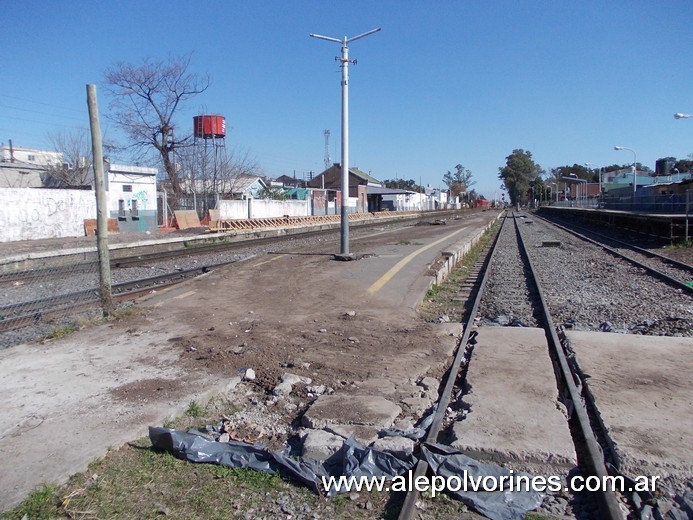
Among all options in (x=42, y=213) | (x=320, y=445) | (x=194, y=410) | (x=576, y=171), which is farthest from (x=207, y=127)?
(x=576, y=171)

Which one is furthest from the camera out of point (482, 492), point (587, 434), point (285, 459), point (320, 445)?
point (587, 434)

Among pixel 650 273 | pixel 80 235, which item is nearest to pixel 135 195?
pixel 80 235

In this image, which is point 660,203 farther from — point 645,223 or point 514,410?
point 514,410

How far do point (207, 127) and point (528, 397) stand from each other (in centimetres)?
4872

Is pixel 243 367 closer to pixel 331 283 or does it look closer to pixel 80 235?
pixel 331 283

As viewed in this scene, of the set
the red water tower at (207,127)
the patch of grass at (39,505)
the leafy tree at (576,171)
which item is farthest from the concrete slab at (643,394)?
the leafy tree at (576,171)

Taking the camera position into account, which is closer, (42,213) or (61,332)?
(61,332)

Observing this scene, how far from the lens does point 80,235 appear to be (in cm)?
2941

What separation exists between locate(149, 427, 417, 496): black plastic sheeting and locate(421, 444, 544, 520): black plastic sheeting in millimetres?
178

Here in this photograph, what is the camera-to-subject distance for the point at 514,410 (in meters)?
4.74

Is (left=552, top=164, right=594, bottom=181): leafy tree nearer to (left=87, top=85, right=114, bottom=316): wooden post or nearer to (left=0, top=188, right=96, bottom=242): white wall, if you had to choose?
(left=0, top=188, right=96, bottom=242): white wall

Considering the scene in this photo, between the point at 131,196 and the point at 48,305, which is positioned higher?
the point at 131,196

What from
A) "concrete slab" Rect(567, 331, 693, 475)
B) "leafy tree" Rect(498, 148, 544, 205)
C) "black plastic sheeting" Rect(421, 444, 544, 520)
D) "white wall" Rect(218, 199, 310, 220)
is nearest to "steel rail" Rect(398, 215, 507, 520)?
"black plastic sheeting" Rect(421, 444, 544, 520)

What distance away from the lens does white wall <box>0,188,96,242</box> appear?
83.3 feet
